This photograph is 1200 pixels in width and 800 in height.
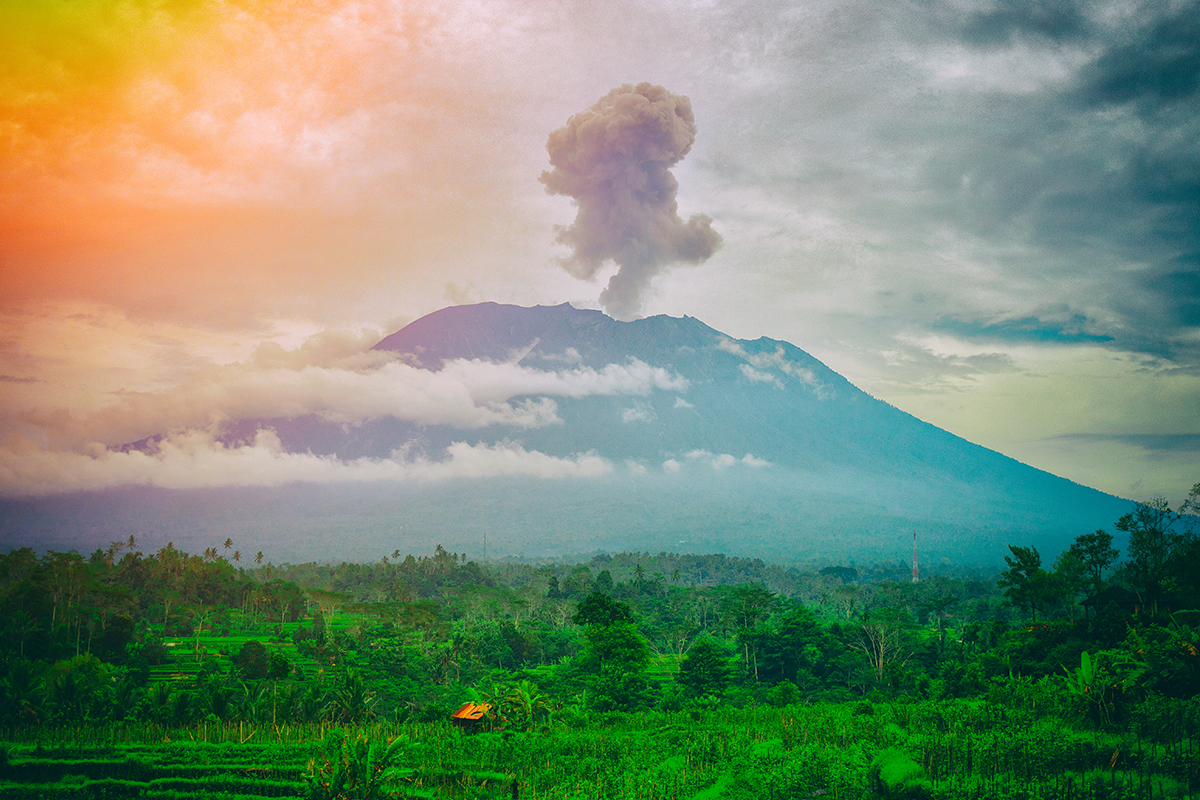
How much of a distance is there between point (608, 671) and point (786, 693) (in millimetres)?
8086

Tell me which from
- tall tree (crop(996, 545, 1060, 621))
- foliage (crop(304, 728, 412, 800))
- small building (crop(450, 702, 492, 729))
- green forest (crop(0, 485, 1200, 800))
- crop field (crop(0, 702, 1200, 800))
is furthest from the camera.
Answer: tall tree (crop(996, 545, 1060, 621))

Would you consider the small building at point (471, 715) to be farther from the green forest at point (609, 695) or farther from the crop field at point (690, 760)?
the crop field at point (690, 760)

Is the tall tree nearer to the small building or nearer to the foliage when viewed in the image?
the small building

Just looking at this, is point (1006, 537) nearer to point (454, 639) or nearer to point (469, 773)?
point (454, 639)

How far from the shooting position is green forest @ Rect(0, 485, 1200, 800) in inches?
453

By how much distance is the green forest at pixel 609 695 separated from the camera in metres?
11.5

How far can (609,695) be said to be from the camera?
25.8 meters

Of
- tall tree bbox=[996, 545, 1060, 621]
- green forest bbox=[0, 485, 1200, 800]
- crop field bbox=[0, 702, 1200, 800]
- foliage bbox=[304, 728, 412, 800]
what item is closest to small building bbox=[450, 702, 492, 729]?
green forest bbox=[0, 485, 1200, 800]

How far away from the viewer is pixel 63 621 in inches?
1656

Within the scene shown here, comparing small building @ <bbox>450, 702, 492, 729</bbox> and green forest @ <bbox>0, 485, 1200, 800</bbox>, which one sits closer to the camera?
green forest @ <bbox>0, 485, 1200, 800</bbox>

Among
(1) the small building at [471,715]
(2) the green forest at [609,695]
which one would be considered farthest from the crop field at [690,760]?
(1) the small building at [471,715]

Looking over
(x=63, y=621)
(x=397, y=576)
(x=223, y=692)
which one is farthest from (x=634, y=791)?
(x=397, y=576)

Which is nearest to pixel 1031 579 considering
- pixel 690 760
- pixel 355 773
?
pixel 690 760

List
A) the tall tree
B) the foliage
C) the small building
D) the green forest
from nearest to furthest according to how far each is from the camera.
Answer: the foliage → the green forest → the small building → the tall tree
